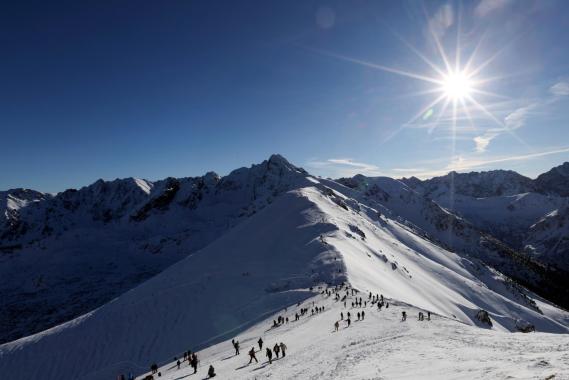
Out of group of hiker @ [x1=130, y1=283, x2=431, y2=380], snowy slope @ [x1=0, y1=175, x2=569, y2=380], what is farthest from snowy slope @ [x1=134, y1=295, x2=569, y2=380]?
snowy slope @ [x1=0, y1=175, x2=569, y2=380]

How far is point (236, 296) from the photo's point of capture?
2031 inches

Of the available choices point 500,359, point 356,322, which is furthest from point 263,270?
point 500,359

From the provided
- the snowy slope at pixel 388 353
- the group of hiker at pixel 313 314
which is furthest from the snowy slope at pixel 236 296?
the snowy slope at pixel 388 353

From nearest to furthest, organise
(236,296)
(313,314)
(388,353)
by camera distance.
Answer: (388,353) → (313,314) → (236,296)

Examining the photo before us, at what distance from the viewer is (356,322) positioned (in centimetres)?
3481

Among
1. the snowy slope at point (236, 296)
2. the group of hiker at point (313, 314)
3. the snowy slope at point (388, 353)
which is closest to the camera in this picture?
the snowy slope at point (388, 353)

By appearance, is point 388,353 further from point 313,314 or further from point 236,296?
point 236,296

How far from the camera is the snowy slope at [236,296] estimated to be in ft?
145

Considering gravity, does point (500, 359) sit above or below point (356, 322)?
above

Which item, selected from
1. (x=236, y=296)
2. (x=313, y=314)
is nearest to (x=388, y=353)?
(x=313, y=314)

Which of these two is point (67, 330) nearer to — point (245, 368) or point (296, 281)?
point (296, 281)

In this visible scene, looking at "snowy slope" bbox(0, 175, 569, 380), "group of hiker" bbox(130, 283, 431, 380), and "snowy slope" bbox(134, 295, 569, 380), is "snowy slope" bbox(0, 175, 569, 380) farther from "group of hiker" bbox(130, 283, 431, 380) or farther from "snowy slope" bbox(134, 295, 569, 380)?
"snowy slope" bbox(134, 295, 569, 380)

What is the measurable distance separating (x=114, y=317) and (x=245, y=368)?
36158 mm

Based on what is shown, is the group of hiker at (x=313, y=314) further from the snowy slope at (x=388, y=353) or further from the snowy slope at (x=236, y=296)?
the snowy slope at (x=236, y=296)
